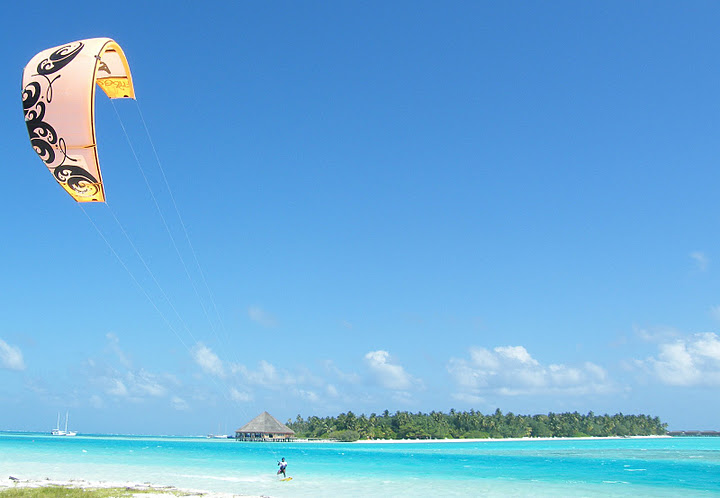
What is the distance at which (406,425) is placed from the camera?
338ft

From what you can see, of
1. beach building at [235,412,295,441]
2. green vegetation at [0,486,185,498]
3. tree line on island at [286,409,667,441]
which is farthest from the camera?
tree line on island at [286,409,667,441]

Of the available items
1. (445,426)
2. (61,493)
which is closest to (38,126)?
(61,493)

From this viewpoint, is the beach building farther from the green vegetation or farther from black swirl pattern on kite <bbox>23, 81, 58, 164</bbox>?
black swirl pattern on kite <bbox>23, 81, 58, 164</bbox>

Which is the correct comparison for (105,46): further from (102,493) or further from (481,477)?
(481,477)

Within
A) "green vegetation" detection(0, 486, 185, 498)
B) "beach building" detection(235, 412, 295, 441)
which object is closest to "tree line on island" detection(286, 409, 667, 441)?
"beach building" detection(235, 412, 295, 441)

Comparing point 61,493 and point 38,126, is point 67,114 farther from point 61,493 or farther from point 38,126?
point 61,493

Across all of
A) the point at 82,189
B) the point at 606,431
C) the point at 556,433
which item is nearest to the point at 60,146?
the point at 82,189

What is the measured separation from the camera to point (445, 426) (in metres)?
105

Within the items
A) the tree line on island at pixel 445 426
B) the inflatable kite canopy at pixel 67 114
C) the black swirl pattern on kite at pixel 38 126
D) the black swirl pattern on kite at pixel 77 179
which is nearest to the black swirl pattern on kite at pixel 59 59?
the inflatable kite canopy at pixel 67 114

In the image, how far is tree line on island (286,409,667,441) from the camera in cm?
10212

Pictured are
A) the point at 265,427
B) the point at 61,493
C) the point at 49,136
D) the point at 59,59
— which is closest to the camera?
the point at 49,136

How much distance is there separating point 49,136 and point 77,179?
69 cm

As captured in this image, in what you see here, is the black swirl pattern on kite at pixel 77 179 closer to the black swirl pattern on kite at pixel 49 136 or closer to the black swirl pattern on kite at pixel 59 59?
the black swirl pattern on kite at pixel 49 136

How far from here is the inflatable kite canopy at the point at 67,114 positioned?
313 inches
